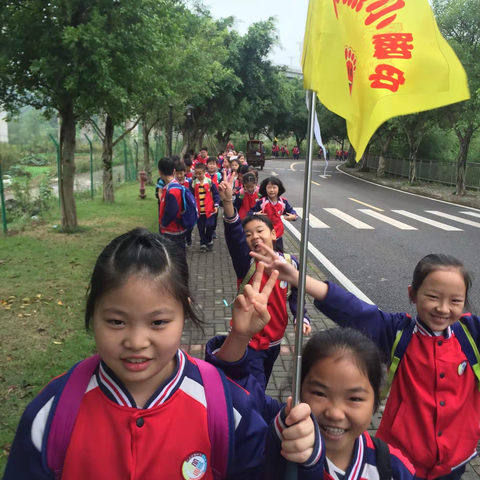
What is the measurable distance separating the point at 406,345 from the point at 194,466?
1.21m

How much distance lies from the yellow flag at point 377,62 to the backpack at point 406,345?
38.8 inches

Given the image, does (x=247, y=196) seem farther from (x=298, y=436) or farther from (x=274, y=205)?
(x=298, y=436)

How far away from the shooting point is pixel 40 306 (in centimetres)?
552

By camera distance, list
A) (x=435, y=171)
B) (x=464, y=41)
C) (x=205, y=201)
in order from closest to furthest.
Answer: (x=205, y=201)
(x=464, y=41)
(x=435, y=171)

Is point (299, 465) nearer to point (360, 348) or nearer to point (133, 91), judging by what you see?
point (360, 348)

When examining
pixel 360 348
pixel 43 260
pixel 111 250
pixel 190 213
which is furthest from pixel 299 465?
pixel 43 260

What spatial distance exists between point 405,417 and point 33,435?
159cm

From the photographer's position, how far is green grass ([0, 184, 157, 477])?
372 cm

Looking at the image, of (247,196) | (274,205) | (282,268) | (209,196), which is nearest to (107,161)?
(209,196)

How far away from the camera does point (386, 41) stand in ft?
5.23

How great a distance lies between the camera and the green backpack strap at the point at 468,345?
207cm

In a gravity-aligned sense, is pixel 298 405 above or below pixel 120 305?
below

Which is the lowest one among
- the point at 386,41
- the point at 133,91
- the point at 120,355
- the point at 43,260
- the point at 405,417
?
the point at 43,260

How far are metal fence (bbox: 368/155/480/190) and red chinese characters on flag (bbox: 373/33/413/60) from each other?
2233 cm
